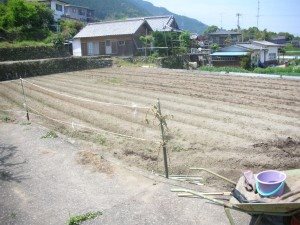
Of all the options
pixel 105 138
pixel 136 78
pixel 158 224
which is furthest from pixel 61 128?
pixel 136 78

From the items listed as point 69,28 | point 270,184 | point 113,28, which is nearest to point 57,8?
point 69,28

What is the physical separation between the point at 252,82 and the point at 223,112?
27.9 feet

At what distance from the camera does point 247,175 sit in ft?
16.9

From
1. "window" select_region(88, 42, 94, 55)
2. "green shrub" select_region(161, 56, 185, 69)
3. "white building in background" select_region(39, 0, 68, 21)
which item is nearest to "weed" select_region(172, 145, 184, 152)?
"green shrub" select_region(161, 56, 185, 69)

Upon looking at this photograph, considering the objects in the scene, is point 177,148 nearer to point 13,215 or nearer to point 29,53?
point 13,215

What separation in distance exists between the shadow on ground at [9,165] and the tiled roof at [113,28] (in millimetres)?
31043

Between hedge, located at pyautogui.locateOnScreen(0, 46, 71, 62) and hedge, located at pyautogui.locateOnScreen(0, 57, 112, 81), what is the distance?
18.0 ft

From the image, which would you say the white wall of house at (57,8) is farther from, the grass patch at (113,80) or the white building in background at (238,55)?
the grass patch at (113,80)

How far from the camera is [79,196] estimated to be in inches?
245

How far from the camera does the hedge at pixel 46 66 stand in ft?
87.7

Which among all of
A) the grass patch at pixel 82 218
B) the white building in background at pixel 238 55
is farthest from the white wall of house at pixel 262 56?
the grass patch at pixel 82 218

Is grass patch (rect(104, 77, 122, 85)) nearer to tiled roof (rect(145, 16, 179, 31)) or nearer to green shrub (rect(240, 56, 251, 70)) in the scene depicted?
green shrub (rect(240, 56, 251, 70))

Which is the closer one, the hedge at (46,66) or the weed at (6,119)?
the weed at (6,119)

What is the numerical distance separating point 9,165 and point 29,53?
94.0 feet
